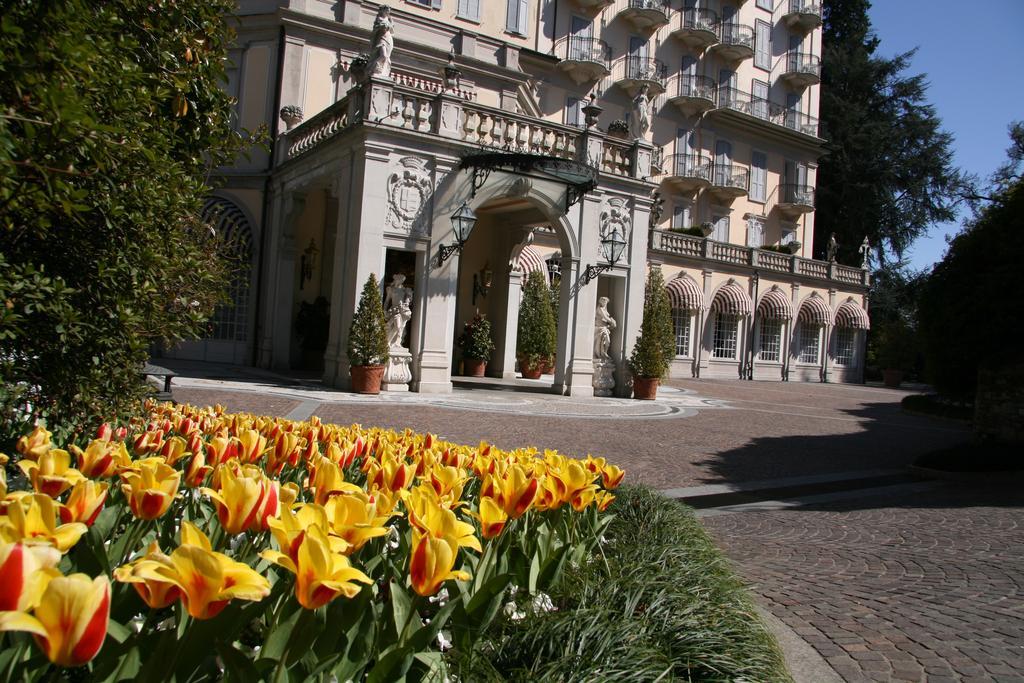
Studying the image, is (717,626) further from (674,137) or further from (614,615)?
(674,137)

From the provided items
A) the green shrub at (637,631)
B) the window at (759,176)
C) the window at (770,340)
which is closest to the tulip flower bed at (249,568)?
the green shrub at (637,631)

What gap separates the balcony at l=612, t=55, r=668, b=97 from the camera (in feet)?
101

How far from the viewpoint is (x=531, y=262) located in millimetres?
22328

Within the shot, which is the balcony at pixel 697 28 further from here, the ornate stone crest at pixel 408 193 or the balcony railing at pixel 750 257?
the ornate stone crest at pixel 408 193

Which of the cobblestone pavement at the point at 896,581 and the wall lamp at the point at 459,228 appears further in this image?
the wall lamp at the point at 459,228

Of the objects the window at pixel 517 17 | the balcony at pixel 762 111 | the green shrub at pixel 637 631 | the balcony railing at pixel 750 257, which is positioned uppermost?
the balcony at pixel 762 111

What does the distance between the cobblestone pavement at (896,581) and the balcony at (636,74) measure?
25946mm

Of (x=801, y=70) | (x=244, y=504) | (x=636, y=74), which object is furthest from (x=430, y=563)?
(x=801, y=70)

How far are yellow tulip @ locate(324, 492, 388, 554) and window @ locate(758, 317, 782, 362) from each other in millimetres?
31177

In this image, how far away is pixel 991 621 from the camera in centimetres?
414

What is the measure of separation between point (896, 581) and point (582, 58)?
27.4 metres

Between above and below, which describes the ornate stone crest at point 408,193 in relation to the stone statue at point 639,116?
below

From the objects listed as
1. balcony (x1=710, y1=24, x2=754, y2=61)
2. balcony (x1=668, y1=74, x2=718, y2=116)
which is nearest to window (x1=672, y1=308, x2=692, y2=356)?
balcony (x1=668, y1=74, x2=718, y2=116)

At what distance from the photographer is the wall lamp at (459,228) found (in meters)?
14.2
